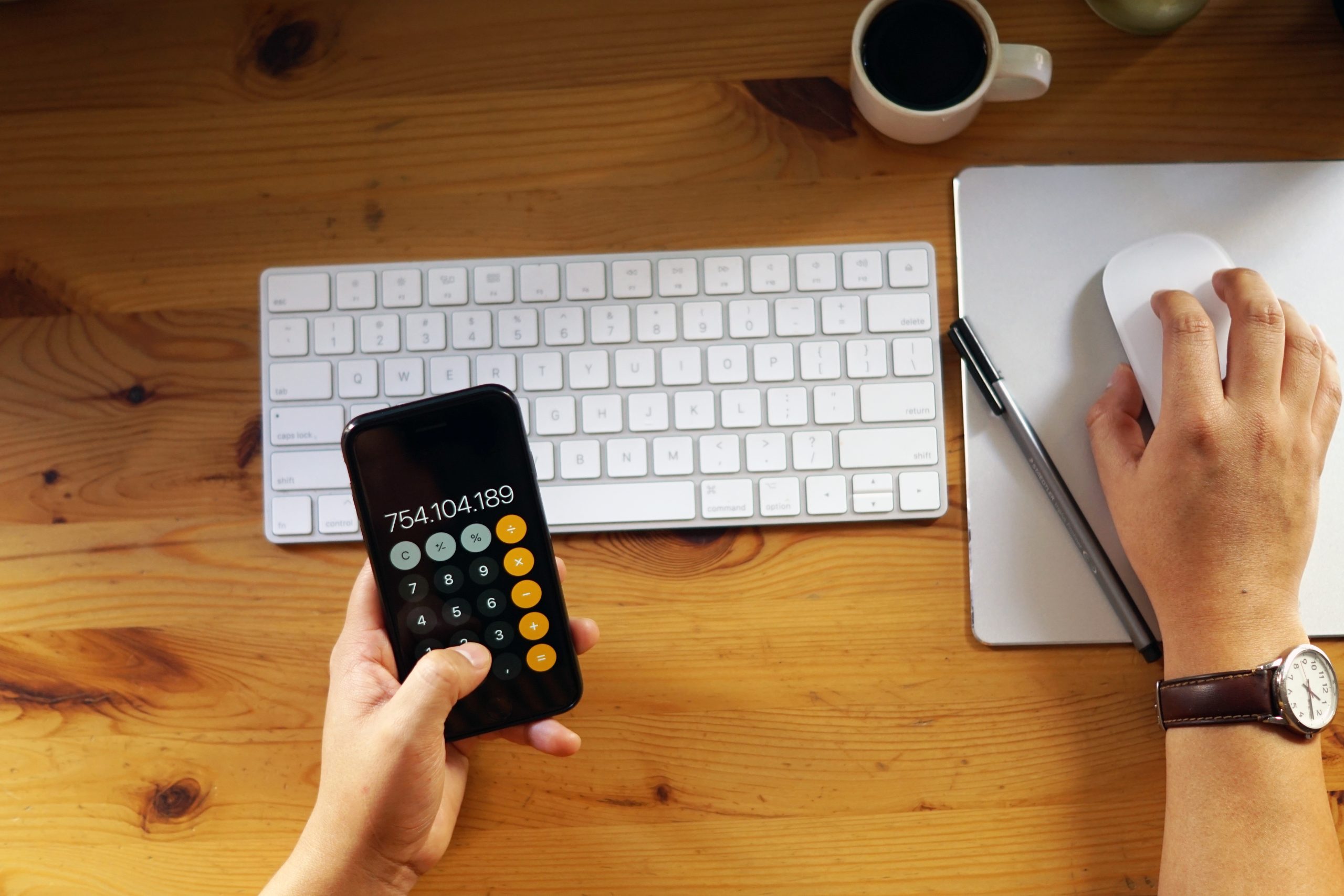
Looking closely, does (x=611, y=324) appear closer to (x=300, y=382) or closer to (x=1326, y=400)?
(x=300, y=382)

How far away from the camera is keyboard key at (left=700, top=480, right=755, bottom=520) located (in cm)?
66

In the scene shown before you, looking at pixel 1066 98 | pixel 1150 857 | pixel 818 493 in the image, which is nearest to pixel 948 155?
pixel 1066 98

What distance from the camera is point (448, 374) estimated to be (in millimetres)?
667

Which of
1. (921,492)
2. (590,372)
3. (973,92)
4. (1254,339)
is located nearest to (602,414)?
(590,372)

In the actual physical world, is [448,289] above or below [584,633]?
above

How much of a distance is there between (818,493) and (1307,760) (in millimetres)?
356

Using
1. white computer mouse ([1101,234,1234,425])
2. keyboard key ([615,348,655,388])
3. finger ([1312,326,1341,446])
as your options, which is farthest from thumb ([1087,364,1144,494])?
keyboard key ([615,348,655,388])

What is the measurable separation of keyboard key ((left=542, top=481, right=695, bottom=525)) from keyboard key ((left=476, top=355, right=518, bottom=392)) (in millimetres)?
83

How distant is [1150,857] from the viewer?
646mm

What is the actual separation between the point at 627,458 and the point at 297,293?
0.90ft

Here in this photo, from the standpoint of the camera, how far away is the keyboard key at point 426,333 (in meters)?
0.67

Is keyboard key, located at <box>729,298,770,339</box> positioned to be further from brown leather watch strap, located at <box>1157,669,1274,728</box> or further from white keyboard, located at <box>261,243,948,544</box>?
brown leather watch strap, located at <box>1157,669,1274,728</box>

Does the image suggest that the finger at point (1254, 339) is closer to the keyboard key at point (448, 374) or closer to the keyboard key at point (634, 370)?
Answer: the keyboard key at point (634, 370)

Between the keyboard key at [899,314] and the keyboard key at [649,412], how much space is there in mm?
161
